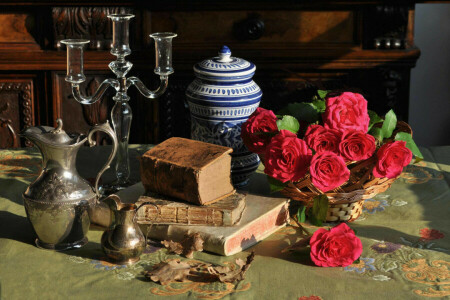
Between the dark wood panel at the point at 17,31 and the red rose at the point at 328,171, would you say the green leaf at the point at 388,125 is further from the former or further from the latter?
the dark wood panel at the point at 17,31

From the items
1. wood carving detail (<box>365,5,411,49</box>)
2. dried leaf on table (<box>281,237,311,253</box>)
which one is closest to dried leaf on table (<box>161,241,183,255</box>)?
dried leaf on table (<box>281,237,311,253</box>)

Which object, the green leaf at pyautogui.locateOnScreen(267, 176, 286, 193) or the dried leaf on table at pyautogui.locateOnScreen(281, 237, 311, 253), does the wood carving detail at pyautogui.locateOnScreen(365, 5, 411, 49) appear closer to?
the green leaf at pyautogui.locateOnScreen(267, 176, 286, 193)

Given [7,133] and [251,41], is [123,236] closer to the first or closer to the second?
[251,41]

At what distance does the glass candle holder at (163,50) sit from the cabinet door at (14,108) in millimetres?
1590

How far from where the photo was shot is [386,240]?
152 centimetres

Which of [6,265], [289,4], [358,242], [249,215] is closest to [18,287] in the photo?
[6,265]

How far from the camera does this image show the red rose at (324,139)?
1499mm

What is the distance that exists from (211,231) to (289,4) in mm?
1772

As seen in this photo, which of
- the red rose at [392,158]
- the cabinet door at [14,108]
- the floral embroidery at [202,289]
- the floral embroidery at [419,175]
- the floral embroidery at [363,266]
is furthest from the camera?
the cabinet door at [14,108]

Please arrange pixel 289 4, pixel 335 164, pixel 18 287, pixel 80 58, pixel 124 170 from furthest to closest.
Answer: pixel 289 4 < pixel 124 170 < pixel 80 58 < pixel 335 164 < pixel 18 287

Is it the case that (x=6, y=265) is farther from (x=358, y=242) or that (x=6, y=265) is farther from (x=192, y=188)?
(x=358, y=242)

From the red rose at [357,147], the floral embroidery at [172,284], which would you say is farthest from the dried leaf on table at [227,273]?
the red rose at [357,147]

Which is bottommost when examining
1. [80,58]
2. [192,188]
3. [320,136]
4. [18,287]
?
[18,287]

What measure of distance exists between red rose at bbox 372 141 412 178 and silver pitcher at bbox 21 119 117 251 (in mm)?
581
